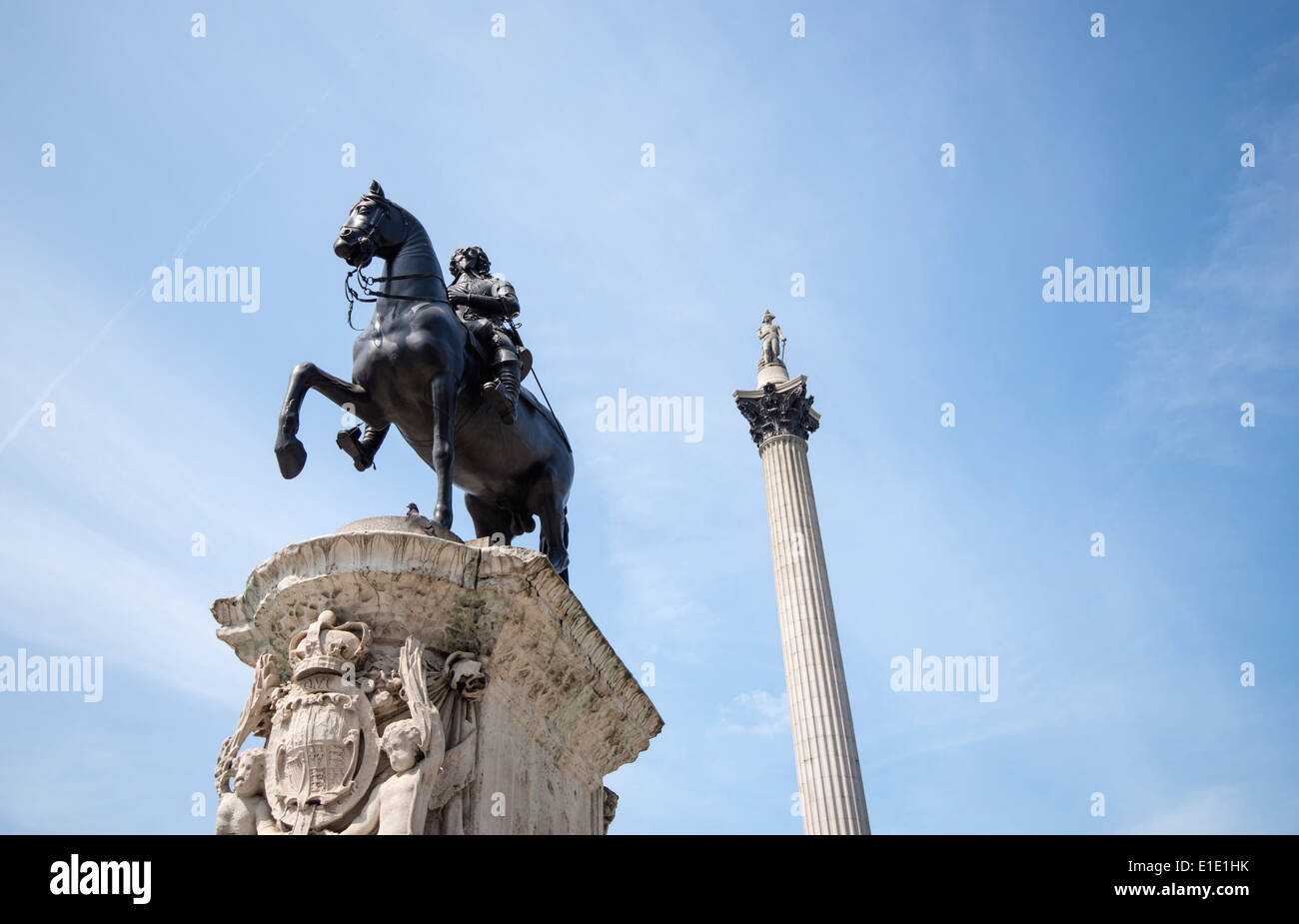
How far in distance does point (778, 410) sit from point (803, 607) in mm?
5285

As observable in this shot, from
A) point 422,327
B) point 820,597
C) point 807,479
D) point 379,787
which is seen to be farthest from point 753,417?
point 379,787

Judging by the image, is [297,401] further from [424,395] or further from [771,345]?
[771,345]

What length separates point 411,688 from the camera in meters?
4.46

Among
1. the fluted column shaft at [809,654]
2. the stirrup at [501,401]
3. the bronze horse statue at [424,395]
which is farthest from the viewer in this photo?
the fluted column shaft at [809,654]

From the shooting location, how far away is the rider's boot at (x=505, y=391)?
20.4 feet

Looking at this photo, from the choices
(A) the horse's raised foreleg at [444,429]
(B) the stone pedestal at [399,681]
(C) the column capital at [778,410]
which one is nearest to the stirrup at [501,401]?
(A) the horse's raised foreleg at [444,429]

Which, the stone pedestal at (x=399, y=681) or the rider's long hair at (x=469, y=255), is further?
the rider's long hair at (x=469, y=255)

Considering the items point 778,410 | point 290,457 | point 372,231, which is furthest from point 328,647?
point 778,410

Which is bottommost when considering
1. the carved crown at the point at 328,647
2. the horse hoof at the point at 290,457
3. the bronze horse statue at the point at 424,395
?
the carved crown at the point at 328,647

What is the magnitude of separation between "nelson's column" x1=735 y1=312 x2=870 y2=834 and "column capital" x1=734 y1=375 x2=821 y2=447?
25 mm

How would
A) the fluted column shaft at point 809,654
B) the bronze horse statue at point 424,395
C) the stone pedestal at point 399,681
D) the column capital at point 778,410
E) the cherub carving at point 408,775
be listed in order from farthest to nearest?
1. the column capital at point 778,410
2. the fluted column shaft at point 809,654
3. the bronze horse statue at point 424,395
4. the stone pedestal at point 399,681
5. the cherub carving at point 408,775

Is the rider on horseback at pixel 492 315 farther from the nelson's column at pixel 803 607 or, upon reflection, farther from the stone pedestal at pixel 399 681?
the nelson's column at pixel 803 607

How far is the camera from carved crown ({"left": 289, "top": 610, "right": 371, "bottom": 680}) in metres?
4.46
